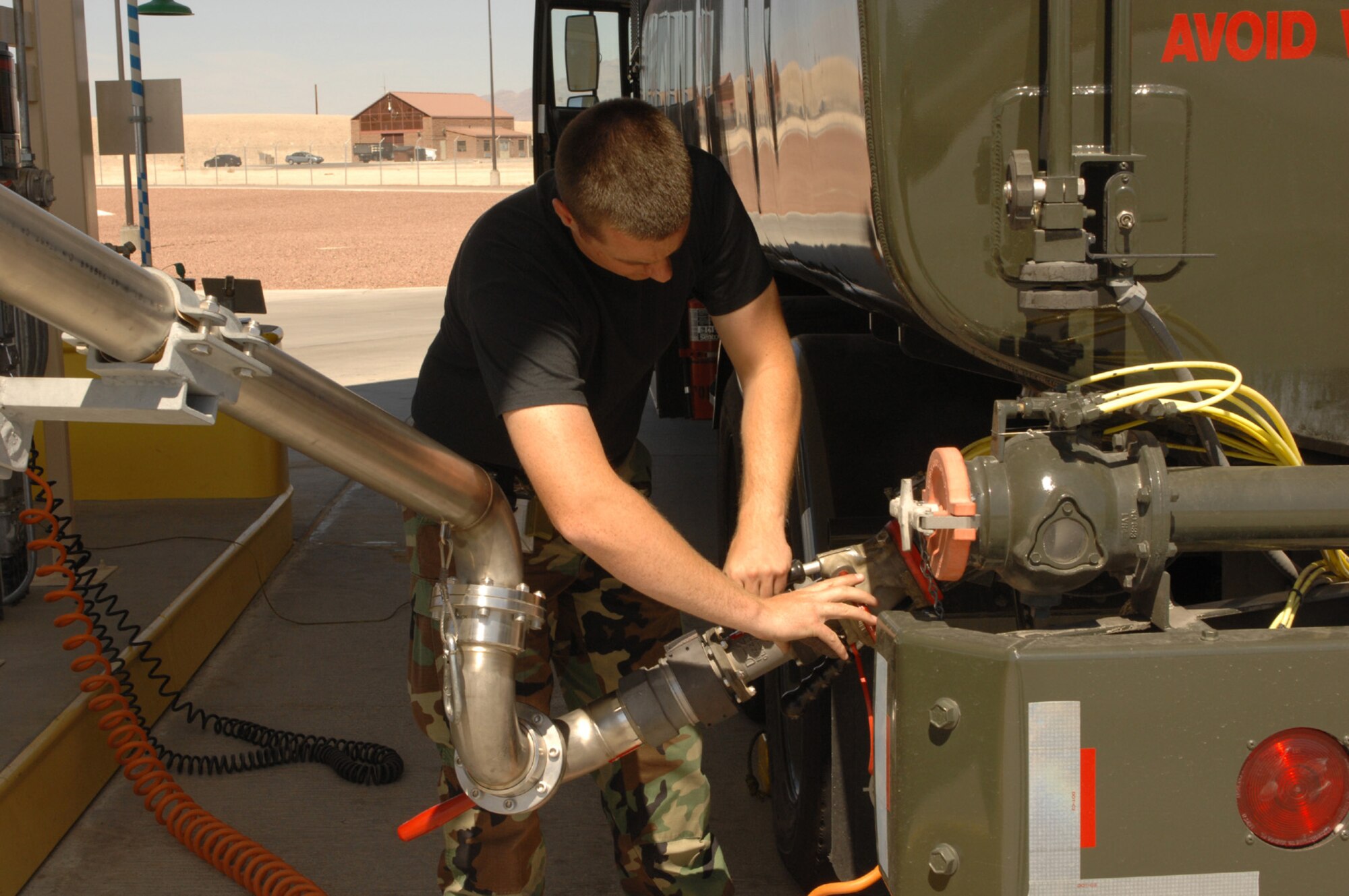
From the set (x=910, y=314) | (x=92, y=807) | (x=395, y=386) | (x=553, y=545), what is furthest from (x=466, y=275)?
(x=395, y=386)

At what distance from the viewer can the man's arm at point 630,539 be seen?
79.1 inches

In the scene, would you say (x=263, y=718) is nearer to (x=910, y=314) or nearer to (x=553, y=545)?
(x=553, y=545)

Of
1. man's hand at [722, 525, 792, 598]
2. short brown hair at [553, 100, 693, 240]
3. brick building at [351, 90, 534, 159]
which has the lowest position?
man's hand at [722, 525, 792, 598]

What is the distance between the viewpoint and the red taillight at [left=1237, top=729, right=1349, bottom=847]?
1631 millimetres

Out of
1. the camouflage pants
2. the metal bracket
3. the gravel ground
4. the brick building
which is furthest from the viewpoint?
the brick building

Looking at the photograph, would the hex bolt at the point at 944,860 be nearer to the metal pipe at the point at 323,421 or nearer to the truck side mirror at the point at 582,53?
the metal pipe at the point at 323,421

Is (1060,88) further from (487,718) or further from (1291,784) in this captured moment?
(487,718)

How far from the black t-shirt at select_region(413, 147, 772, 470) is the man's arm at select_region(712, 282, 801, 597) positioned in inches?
2.2

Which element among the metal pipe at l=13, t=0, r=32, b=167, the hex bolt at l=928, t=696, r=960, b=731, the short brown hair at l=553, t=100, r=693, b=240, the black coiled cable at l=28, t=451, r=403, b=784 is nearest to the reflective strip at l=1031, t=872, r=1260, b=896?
the hex bolt at l=928, t=696, r=960, b=731

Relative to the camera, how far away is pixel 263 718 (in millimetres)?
4176

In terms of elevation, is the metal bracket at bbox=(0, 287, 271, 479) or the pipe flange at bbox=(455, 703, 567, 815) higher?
the metal bracket at bbox=(0, 287, 271, 479)

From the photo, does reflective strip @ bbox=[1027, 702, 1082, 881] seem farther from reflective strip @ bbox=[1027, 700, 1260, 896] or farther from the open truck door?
the open truck door

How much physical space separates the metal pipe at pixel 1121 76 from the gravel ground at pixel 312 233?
13512 mm

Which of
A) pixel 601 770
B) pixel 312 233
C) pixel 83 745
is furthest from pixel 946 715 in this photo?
pixel 312 233
